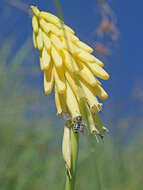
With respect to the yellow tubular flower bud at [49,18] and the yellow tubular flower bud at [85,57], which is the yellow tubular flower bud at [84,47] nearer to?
the yellow tubular flower bud at [85,57]

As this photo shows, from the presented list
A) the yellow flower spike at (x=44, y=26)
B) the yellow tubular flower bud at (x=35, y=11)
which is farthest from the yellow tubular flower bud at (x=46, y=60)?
the yellow tubular flower bud at (x=35, y=11)

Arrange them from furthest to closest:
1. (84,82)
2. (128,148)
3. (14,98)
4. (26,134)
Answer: (128,148), (26,134), (14,98), (84,82)

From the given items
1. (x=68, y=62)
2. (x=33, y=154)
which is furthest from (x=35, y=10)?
(x=33, y=154)

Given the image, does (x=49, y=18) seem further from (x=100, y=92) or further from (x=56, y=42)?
(x=100, y=92)

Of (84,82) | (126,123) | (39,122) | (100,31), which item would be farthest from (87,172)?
(84,82)

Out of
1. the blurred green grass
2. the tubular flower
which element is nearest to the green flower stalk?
the tubular flower

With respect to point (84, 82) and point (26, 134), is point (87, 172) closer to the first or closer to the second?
point (26, 134)

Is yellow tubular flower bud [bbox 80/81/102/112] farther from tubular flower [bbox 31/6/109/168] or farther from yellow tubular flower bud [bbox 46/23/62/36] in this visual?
yellow tubular flower bud [bbox 46/23/62/36]
